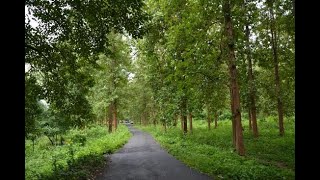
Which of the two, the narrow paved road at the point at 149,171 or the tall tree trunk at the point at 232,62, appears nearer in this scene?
the narrow paved road at the point at 149,171

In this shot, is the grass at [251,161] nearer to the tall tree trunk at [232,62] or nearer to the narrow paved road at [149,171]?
the narrow paved road at [149,171]

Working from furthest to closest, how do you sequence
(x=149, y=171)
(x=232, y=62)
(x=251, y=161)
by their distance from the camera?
(x=232, y=62) < (x=251, y=161) < (x=149, y=171)

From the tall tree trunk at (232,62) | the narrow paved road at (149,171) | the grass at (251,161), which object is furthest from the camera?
the tall tree trunk at (232,62)

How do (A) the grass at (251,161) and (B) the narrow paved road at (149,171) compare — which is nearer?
(A) the grass at (251,161)

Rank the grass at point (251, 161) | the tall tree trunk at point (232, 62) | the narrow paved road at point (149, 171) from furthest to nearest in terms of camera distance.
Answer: the tall tree trunk at point (232, 62) < the narrow paved road at point (149, 171) < the grass at point (251, 161)

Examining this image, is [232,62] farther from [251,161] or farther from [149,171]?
[149,171]

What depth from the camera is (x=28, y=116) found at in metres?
11.0

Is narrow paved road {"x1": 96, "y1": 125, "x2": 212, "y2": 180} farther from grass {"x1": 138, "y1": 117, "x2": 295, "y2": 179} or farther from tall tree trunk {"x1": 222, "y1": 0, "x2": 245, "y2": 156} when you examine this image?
tall tree trunk {"x1": 222, "y1": 0, "x2": 245, "y2": 156}

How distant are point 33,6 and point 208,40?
10.3 metres

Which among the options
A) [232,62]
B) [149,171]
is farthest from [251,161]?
[232,62]

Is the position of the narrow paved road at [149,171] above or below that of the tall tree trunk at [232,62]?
below

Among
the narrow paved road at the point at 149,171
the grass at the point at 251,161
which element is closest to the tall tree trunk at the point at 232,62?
the grass at the point at 251,161
